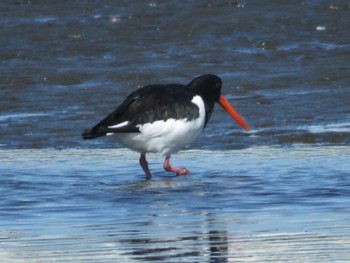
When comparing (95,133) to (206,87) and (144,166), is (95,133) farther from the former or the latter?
(206,87)

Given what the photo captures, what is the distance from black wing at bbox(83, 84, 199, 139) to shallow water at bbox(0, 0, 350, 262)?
1.19 feet

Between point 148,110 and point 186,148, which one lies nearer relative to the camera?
point 148,110

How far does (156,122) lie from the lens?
28.5ft

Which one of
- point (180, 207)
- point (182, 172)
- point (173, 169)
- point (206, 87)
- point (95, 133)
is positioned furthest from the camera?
point (206, 87)

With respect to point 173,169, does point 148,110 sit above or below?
above

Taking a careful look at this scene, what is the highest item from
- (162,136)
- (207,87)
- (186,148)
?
(207,87)

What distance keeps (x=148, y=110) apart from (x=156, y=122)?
0.11 meters

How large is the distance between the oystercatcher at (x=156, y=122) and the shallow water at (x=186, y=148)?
26 centimetres

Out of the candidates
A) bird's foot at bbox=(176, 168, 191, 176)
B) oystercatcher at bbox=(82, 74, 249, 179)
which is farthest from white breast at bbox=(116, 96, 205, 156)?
bird's foot at bbox=(176, 168, 191, 176)

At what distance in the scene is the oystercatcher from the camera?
860cm

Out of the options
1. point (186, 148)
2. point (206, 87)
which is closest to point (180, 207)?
point (206, 87)

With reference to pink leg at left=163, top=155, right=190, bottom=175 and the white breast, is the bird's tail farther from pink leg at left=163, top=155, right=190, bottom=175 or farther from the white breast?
pink leg at left=163, top=155, right=190, bottom=175

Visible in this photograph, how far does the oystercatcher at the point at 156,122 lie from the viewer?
28.2ft

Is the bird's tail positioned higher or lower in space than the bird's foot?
higher
